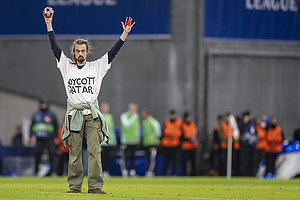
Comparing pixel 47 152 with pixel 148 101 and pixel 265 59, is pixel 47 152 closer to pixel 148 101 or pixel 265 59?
pixel 148 101

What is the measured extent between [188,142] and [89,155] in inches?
540

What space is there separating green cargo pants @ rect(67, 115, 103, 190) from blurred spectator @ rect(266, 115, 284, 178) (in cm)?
1407

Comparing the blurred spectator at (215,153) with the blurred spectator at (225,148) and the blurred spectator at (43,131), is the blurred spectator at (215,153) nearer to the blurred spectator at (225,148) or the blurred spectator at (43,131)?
the blurred spectator at (225,148)

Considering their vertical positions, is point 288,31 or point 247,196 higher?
point 288,31

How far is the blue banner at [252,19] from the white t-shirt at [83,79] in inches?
718

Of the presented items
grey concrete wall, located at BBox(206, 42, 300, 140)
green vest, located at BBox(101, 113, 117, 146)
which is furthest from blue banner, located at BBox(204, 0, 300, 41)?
green vest, located at BBox(101, 113, 117, 146)

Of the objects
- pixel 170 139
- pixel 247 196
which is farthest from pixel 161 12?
pixel 247 196

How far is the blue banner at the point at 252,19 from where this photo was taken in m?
30.2

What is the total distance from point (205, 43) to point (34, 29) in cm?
610

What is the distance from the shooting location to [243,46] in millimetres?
30594

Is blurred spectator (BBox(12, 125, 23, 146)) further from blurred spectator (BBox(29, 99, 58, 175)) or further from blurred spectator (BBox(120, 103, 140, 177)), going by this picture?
blurred spectator (BBox(120, 103, 140, 177))

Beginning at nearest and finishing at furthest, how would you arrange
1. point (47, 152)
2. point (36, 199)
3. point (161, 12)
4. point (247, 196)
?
point (36, 199), point (247, 196), point (47, 152), point (161, 12)

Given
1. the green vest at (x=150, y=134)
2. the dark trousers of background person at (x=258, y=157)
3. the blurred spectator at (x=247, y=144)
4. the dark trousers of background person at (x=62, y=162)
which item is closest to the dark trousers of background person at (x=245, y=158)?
the blurred spectator at (x=247, y=144)

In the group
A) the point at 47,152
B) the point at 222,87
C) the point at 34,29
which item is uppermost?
the point at 34,29
